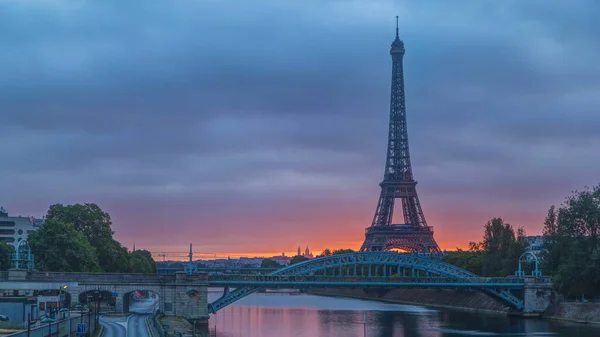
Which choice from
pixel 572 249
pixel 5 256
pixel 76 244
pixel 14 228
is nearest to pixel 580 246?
pixel 572 249

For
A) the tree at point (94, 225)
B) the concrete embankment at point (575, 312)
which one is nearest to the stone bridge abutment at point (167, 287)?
the tree at point (94, 225)

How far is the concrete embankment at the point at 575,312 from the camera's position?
89.4m

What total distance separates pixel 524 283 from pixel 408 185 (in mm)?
65336

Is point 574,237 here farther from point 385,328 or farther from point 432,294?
point 432,294

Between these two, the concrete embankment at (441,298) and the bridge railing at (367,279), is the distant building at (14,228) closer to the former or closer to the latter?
the concrete embankment at (441,298)

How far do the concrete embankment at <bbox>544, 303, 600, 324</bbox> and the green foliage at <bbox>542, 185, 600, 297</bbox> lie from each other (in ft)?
5.27

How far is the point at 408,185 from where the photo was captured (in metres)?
166

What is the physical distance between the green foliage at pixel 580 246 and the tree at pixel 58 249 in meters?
53.8

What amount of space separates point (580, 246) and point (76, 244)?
183 ft

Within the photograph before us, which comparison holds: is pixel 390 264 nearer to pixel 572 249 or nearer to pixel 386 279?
pixel 386 279

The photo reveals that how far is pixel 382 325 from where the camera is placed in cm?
9181

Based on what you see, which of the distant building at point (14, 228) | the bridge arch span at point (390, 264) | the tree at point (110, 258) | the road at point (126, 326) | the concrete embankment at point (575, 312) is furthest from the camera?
the distant building at point (14, 228)

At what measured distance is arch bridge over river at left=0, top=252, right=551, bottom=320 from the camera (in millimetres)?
84500

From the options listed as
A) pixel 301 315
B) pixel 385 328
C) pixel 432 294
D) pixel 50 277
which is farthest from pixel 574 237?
pixel 50 277
